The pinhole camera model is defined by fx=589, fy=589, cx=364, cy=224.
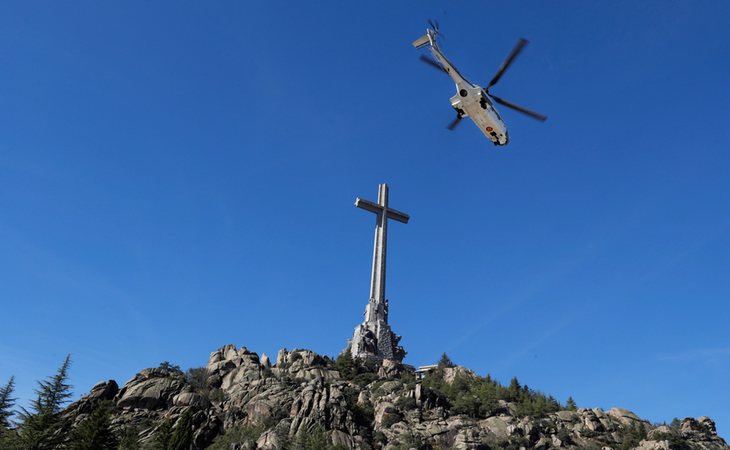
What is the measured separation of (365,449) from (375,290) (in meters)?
37.2

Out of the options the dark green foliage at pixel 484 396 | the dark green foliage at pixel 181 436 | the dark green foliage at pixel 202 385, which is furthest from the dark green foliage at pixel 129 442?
the dark green foliage at pixel 484 396

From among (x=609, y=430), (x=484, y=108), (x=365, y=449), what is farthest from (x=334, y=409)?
(x=484, y=108)

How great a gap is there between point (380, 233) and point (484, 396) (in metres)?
34.5

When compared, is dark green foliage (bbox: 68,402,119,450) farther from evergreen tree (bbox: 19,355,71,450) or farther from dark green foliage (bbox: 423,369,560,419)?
dark green foliage (bbox: 423,369,560,419)

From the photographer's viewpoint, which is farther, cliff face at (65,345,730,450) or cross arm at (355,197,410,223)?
cross arm at (355,197,410,223)

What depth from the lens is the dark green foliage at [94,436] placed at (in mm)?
47656

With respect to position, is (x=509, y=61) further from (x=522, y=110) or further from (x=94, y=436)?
(x=94, y=436)

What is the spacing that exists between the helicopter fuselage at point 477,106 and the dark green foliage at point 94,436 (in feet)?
127

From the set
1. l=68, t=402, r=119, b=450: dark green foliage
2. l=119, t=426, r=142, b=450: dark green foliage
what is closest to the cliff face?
l=119, t=426, r=142, b=450: dark green foliage

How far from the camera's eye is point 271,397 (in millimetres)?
67250

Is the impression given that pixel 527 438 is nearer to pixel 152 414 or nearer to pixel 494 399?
pixel 494 399

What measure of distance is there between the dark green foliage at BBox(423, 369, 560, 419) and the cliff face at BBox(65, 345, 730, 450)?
0.70m

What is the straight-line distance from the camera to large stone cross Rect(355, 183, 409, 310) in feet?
308

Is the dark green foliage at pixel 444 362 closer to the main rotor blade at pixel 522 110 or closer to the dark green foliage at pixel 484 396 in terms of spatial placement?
the dark green foliage at pixel 484 396
